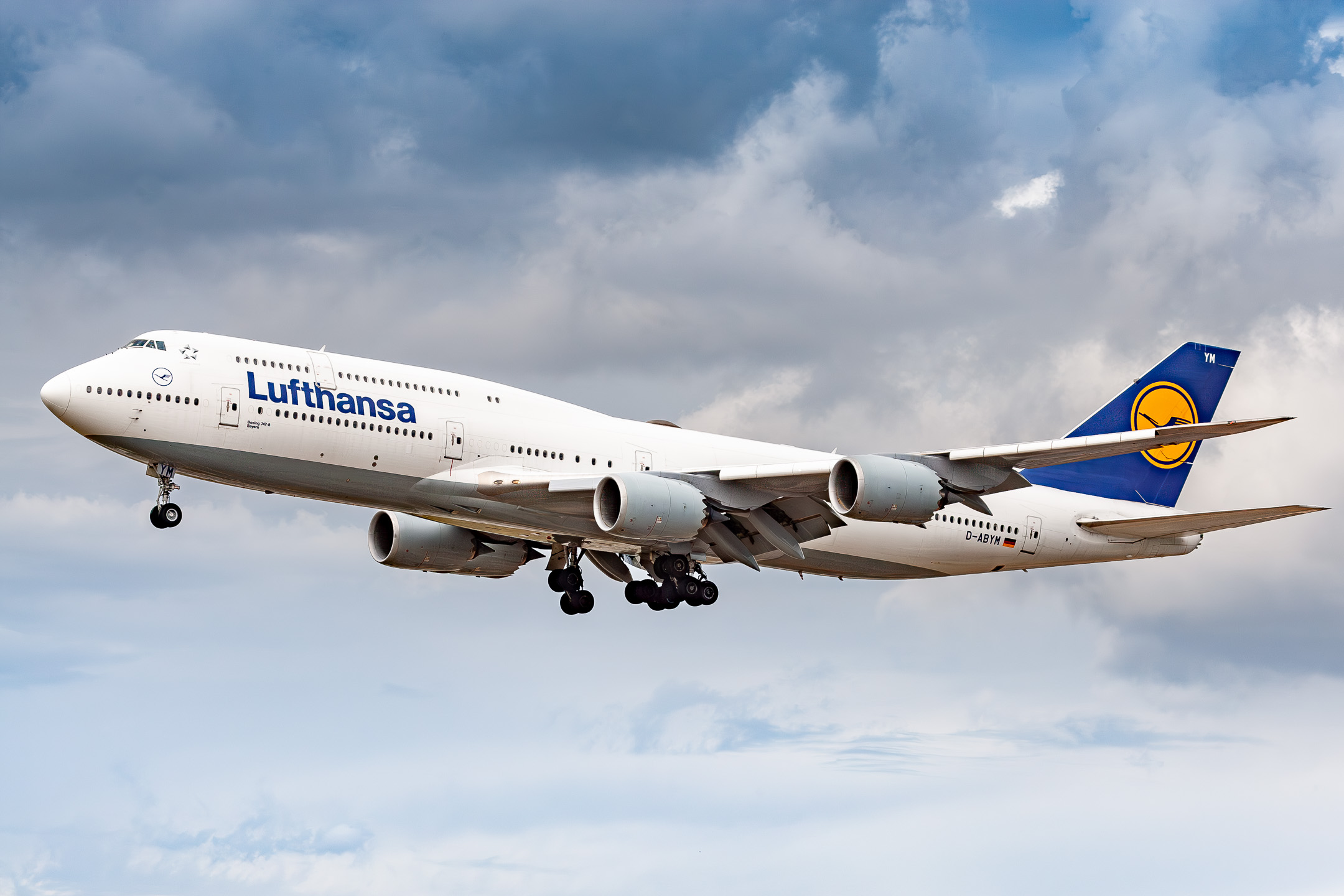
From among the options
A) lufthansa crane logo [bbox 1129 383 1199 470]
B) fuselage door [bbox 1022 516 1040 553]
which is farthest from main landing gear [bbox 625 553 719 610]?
lufthansa crane logo [bbox 1129 383 1199 470]

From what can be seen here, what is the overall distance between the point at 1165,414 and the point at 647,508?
66.7 ft

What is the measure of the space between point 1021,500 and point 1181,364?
7.96 meters

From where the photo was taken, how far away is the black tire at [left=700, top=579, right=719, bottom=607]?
3872 cm

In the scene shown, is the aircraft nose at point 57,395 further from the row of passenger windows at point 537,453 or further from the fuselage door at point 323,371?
the row of passenger windows at point 537,453

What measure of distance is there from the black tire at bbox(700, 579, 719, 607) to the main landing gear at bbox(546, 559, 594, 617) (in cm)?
539

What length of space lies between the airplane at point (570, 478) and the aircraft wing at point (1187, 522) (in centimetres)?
10

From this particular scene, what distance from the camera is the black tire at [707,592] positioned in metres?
38.7

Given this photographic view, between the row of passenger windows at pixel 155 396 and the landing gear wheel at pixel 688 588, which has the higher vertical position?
the row of passenger windows at pixel 155 396

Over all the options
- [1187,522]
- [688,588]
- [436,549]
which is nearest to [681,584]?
Result: [688,588]

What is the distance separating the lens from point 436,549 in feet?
139

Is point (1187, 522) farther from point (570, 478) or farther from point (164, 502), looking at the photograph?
point (164, 502)

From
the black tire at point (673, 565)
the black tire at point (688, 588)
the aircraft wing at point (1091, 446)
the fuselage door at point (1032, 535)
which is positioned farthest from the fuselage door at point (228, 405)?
the fuselage door at point (1032, 535)

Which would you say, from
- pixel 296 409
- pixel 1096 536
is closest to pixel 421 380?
pixel 296 409

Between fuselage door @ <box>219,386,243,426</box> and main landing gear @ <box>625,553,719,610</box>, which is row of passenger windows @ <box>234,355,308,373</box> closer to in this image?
fuselage door @ <box>219,386,243,426</box>
